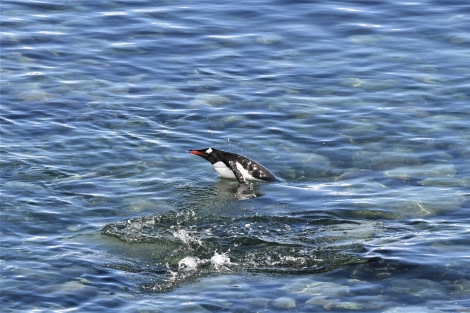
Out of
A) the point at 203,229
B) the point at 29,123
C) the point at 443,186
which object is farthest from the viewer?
the point at 29,123

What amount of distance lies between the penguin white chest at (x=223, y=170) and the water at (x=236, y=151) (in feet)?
1.27

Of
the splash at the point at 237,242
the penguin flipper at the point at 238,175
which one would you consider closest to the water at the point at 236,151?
the splash at the point at 237,242

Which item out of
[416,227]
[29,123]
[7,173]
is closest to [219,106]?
[29,123]

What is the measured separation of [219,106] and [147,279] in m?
8.93

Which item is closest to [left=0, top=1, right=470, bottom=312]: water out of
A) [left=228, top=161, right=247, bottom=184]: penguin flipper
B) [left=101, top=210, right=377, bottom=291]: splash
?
[left=101, top=210, right=377, bottom=291]: splash

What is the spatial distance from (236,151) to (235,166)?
1.61 meters

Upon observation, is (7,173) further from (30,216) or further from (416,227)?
(416,227)

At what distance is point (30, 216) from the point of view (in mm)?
18594

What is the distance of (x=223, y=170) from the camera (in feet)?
68.1

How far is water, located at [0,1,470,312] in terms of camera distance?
53.2 ft

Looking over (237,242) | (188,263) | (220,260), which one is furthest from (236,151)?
(188,263)

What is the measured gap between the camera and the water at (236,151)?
16.2 meters

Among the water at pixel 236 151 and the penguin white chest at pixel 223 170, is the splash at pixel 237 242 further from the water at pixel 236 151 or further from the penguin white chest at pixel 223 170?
the penguin white chest at pixel 223 170

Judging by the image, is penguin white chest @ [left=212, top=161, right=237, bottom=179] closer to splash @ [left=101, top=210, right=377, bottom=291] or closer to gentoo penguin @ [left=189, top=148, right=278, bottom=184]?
gentoo penguin @ [left=189, top=148, right=278, bottom=184]
